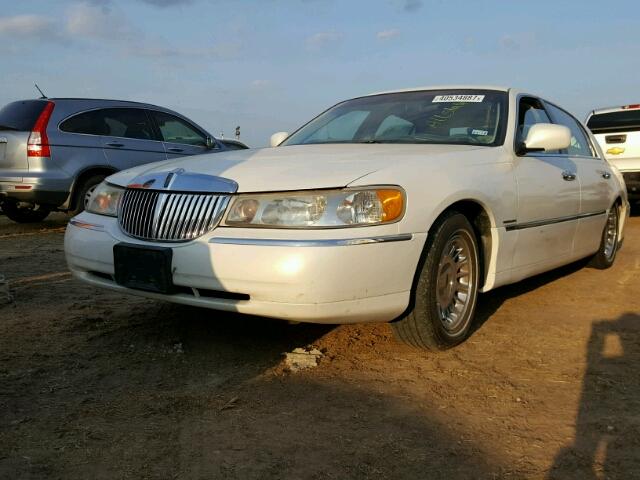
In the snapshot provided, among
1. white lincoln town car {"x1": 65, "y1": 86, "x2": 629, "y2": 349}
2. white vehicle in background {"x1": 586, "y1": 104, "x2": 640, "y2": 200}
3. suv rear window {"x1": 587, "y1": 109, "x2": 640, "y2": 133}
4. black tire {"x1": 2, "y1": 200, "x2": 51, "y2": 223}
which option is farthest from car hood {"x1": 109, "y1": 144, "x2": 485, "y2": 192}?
suv rear window {"x1": 587, "y1": 109, "x2": 640, "y2": 133}

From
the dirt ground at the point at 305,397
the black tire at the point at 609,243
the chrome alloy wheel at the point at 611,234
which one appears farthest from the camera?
the chrome alloy wheel at the point at 611,234

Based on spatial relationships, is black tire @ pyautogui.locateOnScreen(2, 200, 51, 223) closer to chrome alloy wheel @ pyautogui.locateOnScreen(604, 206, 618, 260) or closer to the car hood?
the car hood

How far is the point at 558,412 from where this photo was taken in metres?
2.72

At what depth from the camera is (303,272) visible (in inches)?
110

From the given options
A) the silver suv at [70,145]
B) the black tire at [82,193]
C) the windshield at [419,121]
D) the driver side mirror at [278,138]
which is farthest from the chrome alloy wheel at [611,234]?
Answer: the black tire at [82,193]

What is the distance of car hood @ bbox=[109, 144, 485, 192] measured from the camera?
3.03m

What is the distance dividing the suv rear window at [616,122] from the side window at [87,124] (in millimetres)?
7437

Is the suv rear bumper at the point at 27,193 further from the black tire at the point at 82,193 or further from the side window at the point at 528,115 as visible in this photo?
the side window at the point at 528,115

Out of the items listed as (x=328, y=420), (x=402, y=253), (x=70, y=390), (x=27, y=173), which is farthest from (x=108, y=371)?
(x=27, y=173)

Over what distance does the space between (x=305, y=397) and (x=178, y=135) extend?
6.99 metres

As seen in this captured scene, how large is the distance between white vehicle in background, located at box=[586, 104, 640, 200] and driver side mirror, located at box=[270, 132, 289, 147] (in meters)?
6.24

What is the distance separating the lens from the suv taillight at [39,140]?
7602 millimetres

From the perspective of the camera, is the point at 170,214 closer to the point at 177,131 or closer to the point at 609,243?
the point at 609,243

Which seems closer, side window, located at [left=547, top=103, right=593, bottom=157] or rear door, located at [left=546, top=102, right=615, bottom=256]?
rear door, located at [left=546, top=102, right=615, bottom=256]
